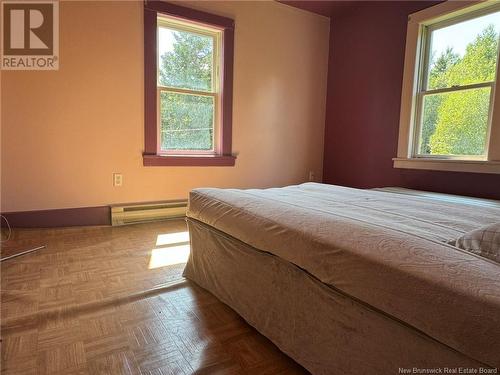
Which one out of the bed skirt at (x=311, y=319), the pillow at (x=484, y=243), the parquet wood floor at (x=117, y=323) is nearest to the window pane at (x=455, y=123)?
the pillow at (x=484, y=243)

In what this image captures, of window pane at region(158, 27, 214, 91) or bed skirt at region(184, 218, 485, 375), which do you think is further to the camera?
window pane at region(158, 27, 214, 91)

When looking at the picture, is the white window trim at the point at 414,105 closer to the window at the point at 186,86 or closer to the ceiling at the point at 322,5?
the ceiling at the point at 322,5

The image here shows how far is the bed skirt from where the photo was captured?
77 cm

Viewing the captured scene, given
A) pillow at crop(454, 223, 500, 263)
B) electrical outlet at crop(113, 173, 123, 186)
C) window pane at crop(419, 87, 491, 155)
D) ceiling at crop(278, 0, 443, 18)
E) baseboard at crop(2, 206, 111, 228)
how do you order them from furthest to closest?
ceiling at crop(278, 0, 443, 18)
electrical outlet at crop(113, 173, 123, 186)
baseboard at crop(2, 206, 111, 228)
window pane at crop(419, 87, 491, 155)
pillow at crop(454, 223, 500, 263)

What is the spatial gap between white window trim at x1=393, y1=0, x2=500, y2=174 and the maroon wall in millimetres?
108

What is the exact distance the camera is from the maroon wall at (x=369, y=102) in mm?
3199

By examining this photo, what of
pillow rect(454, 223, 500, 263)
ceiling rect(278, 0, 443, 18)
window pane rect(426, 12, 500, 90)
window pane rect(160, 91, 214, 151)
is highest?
ceiling rect(278, 0, 443, 18)

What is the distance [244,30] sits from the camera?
3562 millimetres

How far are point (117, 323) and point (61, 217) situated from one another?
1.91 metres

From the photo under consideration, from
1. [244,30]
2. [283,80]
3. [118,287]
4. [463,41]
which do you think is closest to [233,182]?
[283,80]

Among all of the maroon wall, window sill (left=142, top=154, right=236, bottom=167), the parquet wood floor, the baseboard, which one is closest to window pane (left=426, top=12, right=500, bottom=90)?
the maroon wall

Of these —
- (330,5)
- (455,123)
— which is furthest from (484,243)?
(330,5)

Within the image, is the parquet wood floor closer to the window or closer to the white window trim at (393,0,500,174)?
the window

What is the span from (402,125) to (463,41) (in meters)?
0.86
